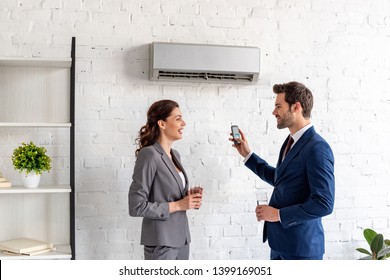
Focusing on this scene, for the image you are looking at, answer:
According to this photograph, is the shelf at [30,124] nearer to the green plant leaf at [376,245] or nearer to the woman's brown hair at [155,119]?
the woman's brown hair at [155,119]

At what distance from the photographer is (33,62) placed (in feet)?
10.7

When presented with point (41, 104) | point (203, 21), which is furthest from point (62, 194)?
point (203, 21)

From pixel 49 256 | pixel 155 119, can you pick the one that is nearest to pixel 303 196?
pixel 155 119

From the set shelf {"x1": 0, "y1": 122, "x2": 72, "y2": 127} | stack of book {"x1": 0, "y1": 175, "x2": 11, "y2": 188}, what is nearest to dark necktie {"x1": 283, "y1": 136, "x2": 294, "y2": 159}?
shelf {"x1": 0, "y1": 122, "x2": 72, "y2": 127}

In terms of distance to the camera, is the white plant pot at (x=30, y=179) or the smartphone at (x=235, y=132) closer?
the white plant pot at (x=30, y=179)

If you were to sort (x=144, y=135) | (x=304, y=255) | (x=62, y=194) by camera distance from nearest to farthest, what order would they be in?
(x=304, y=255) → (x=144, y=135) → (x=62, y=194)

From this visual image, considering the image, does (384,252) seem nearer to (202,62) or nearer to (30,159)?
(202,62)

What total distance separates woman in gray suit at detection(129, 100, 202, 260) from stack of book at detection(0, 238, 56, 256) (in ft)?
1.84

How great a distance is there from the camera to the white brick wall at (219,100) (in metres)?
3.50

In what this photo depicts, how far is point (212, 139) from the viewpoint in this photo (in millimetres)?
3664

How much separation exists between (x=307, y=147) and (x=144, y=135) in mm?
881

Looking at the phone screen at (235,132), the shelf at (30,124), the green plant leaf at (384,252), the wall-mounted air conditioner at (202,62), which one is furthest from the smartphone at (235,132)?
the green plant leaf at (384,252)

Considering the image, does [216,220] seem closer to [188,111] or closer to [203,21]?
[188,111]

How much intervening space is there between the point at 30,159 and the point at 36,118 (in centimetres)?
32
